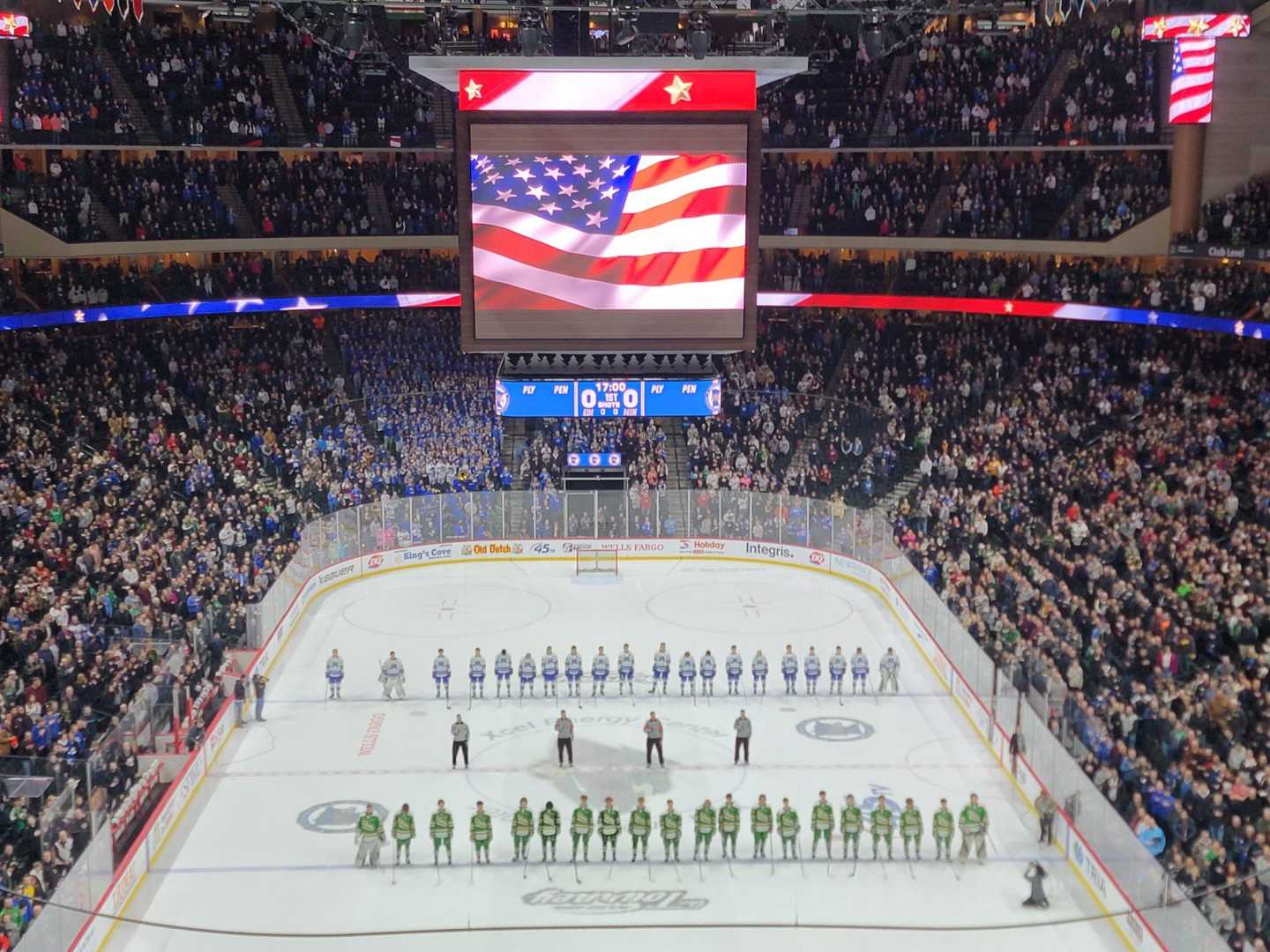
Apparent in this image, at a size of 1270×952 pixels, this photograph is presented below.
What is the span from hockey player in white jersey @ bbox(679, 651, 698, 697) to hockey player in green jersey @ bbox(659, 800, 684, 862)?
621 centimetres

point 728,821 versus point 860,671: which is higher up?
point 728,821

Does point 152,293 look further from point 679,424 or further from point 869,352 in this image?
point 869,352

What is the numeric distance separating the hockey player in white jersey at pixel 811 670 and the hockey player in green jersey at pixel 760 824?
20.3 ft

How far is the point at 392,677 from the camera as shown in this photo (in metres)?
23.5

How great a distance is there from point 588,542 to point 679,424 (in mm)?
5237

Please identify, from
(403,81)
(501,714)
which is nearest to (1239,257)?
(501,714)

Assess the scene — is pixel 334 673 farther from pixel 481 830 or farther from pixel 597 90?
pixel 597 90

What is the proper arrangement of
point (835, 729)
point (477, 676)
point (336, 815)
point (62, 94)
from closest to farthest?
1. point (336, 815)
2. point (835, 729)
3. point (477, 676)
4. point (62, 94)

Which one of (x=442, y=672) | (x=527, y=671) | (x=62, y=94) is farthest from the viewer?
(x=62, y=94)

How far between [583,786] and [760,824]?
3.57 metres

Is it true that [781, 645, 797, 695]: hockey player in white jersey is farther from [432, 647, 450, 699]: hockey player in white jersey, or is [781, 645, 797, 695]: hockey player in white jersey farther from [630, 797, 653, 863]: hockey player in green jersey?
[630, 797, 653, 863]: hockey player in green jersey

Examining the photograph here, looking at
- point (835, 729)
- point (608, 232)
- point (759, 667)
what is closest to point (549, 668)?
point (759, 667)

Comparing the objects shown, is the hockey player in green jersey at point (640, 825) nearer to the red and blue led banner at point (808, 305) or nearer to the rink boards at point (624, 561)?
the rink boards at point (624, 561)

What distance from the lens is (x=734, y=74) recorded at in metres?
22.6
